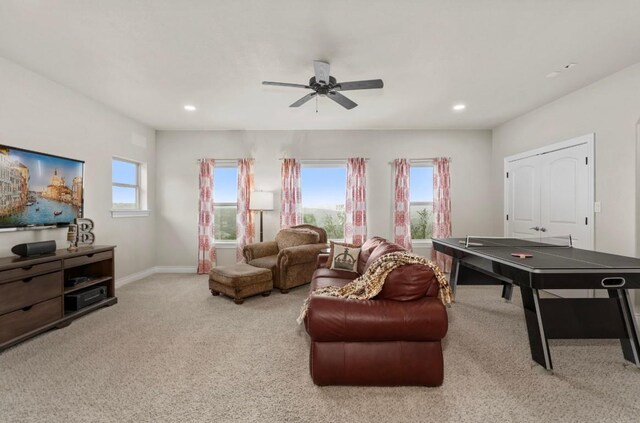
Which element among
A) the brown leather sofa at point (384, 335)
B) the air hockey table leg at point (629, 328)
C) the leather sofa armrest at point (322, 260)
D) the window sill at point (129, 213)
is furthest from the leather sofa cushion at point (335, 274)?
the window sill at point (129, 213)

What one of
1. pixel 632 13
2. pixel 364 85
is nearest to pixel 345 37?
pixel 364 85

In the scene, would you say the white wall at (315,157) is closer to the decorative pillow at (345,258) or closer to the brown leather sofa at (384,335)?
the decorative pillow at (345,258)

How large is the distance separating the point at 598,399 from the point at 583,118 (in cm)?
329

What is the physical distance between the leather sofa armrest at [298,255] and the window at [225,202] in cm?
Result: 187

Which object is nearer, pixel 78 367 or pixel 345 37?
pixel 78 367

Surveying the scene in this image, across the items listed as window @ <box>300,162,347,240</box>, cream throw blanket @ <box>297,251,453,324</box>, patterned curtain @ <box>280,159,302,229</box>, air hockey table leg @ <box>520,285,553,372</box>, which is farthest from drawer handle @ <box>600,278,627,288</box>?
patterned curtain @ <box>280,159,302,229</box>

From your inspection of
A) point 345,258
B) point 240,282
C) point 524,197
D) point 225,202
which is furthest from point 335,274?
point 524,197

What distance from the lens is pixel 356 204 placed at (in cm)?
518

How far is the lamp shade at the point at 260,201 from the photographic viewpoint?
4.90m

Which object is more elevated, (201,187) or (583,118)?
(583,118)

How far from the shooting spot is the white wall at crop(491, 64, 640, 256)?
301 centimetres

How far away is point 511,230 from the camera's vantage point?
4.80 meters

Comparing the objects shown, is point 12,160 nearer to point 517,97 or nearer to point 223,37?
point 223,37

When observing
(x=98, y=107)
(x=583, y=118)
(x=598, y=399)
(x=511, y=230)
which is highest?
(x=98, y=107)
